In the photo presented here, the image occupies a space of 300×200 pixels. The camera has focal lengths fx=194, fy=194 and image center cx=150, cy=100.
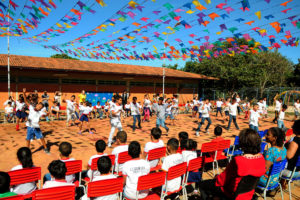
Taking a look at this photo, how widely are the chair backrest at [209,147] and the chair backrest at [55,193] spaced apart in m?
2.93

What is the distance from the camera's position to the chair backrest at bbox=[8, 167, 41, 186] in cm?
288

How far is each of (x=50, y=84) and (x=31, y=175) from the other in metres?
18.0

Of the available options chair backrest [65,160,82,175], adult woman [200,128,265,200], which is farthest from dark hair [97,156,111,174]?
adult woman [200,128,265,200]

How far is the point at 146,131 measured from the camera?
10586 mm

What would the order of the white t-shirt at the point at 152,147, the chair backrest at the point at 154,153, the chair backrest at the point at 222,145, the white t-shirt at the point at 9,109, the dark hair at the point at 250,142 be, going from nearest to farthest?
the dark hair at the point at 250,142, the chair backrest at the point at 154,153, the white t-shirt at the point at 152,147, the chair backrest at the point at 222,145, the white t-shirt at the point at 9,109

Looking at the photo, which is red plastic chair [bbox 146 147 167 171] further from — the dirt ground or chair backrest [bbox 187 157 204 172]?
the dirt ground

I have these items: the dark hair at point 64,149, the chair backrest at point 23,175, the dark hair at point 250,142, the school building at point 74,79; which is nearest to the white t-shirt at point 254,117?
the dark hair at point 250,142

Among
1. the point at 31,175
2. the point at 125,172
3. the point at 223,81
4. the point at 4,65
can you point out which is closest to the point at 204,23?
the point at 125,172

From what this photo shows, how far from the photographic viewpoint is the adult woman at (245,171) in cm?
230

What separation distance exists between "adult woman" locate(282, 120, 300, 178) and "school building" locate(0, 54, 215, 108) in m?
18.7

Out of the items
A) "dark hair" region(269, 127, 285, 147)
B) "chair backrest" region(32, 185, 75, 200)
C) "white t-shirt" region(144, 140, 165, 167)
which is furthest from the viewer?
"white t-shirt" region(144, 140, 165, 167)

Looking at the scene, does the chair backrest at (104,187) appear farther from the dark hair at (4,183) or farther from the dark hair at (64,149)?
the dark hair at (64,149)

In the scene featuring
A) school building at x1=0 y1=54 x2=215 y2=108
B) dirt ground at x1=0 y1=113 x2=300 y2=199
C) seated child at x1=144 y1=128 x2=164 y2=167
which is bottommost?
dirt ground at x1=0 y1=113 x2=300 y2=199

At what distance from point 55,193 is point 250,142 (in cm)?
247
